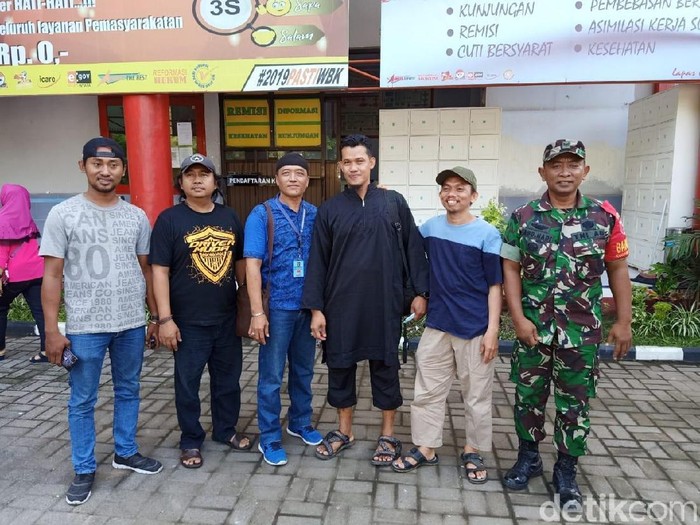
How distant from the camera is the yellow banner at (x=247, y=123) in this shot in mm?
7770

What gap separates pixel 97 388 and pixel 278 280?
116 cm

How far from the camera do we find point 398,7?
523 cm

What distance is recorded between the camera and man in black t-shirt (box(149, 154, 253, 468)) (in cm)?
288

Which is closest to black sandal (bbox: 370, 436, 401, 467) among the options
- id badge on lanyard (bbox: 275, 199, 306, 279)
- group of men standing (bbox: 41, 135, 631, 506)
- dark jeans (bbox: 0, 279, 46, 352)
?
group of men standing (bbox: 41, 135, 631, 506)

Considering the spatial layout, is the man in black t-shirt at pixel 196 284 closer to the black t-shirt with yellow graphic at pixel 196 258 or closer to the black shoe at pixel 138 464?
the black t-shirt with yellow graphic at pixel 196 258

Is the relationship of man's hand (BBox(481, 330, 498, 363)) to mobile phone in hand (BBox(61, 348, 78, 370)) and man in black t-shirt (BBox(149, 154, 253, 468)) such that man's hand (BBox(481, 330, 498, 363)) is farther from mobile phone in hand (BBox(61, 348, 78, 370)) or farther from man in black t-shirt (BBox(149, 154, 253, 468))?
mobile phone in hand (BBox(61, 348, 78, 370))

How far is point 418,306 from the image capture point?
9.71ft

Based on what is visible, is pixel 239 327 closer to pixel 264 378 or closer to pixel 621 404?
pixel 264 378

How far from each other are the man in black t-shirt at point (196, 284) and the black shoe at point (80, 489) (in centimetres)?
52

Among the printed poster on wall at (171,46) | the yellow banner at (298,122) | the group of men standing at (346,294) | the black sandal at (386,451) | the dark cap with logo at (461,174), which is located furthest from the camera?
the yellow banner at (298,122)

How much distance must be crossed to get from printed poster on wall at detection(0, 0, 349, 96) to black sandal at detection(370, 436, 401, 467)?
12.1 ft

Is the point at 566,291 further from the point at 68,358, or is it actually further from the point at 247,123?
the point at 247,123

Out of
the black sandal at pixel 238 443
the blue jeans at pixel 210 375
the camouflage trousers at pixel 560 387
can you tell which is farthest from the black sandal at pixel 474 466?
the blue jeans at pixel 210 375

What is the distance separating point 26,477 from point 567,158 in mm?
3535
